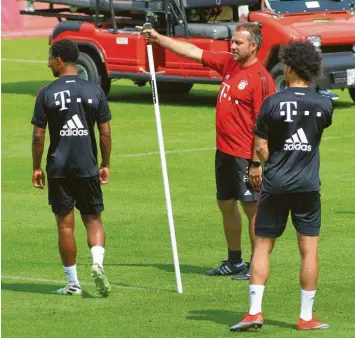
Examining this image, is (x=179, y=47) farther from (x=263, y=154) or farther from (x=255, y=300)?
(x=255, y=300)

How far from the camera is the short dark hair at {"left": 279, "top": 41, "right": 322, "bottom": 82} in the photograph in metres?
8.98

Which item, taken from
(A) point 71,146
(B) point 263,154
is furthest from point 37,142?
A: (B) point 263,154

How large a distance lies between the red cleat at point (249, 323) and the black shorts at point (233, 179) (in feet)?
6.93

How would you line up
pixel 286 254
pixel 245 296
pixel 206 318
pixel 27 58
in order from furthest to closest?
pixel 27 58
pixel 286 254
pixel 245 296
pixel 206 318

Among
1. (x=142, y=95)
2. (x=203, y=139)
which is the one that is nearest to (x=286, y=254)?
(x=203, y=139)

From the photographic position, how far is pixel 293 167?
905 cm

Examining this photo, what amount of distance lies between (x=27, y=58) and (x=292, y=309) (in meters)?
23.0

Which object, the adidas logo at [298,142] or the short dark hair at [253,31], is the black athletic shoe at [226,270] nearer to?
the short dark hair at [253,31]

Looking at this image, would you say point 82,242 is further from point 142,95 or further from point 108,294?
point 142,95

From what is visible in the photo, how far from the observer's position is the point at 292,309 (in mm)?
9836

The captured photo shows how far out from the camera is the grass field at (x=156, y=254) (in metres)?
9.53

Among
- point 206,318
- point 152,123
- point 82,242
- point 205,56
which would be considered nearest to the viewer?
point 206,318

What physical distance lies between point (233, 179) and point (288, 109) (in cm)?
226

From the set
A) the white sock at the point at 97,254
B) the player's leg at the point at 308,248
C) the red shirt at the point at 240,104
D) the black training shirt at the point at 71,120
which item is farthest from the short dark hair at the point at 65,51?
the player's leg at the point at 308,248
